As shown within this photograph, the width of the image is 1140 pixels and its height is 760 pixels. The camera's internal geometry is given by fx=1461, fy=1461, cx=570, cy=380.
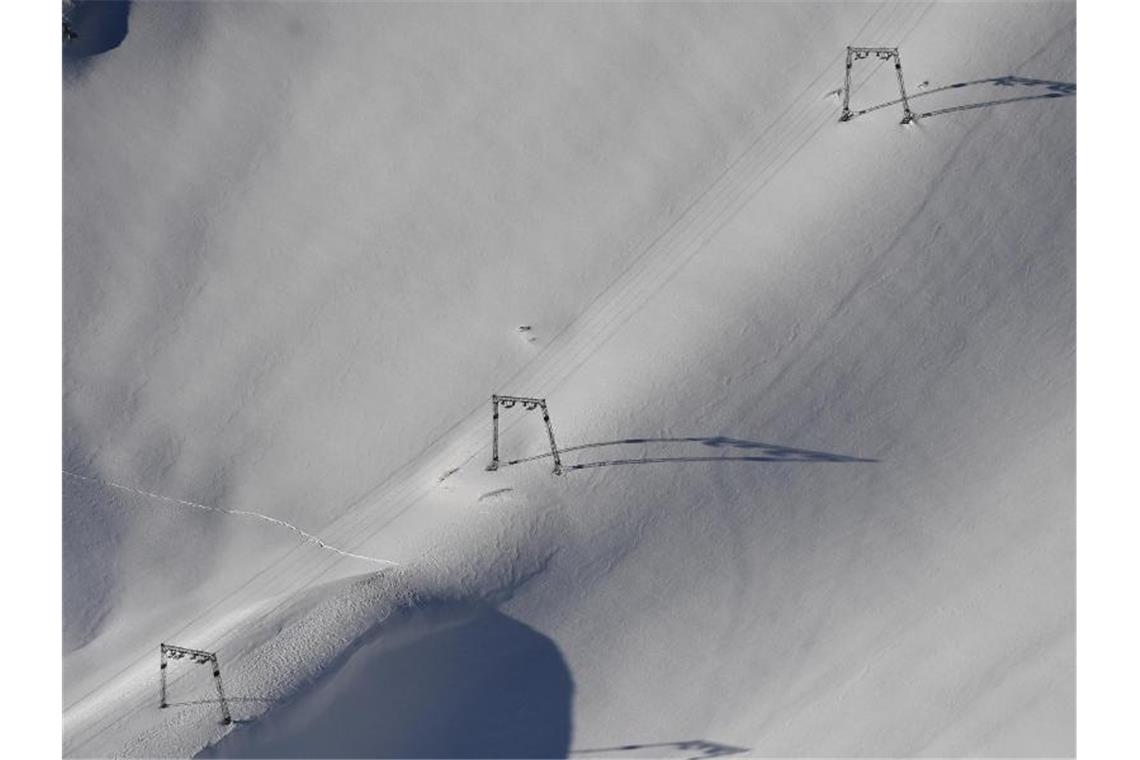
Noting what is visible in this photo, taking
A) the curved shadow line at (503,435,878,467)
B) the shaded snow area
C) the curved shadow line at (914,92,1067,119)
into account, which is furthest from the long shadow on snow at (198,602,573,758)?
the curved shadow line at (914,92,1067,119)

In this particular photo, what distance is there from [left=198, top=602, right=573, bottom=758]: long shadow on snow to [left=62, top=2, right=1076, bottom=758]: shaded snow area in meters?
0.09

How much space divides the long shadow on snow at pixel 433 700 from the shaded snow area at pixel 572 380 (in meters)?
0.09

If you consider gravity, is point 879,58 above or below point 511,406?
above

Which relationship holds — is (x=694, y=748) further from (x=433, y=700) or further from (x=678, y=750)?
(x=433, y=700)

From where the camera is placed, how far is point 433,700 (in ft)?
142

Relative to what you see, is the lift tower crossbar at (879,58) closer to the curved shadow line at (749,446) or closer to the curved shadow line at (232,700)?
the curved shadow line at (749,446)

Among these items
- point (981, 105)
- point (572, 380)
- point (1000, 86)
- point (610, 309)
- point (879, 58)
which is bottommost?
point (572, 380)

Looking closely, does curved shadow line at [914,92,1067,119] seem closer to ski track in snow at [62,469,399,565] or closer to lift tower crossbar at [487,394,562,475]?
lift tower crossbar at [487,394,562,475]

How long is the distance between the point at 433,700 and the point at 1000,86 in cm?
2765

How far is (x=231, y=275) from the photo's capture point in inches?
1870

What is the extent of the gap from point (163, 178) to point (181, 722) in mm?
17666

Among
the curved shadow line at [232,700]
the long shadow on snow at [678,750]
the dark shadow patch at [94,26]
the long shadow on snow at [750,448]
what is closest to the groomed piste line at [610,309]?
the curved shadow line at [232,700]

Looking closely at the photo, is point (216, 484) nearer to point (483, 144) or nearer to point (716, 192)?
point (483, 144)

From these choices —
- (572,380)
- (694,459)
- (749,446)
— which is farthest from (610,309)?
(749,446)
